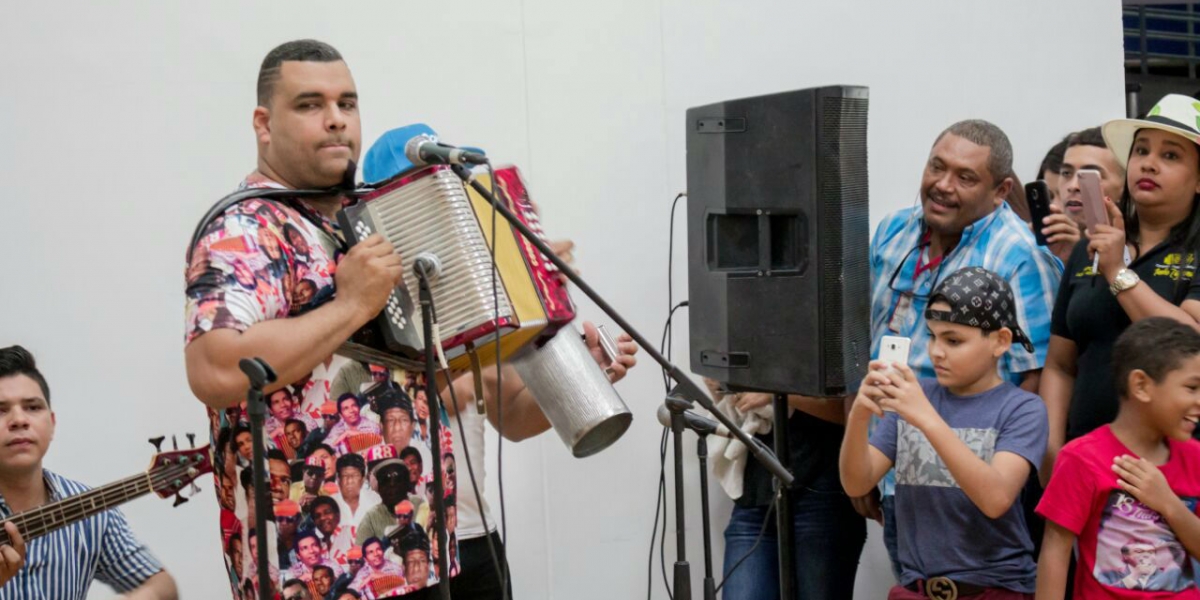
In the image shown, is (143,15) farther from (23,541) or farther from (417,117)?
(23,541)

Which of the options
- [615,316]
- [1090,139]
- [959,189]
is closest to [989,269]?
[959,189]

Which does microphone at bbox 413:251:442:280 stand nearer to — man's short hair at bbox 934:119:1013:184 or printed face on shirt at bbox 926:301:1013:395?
printed face on shirt at bbox 926:301:1013:395

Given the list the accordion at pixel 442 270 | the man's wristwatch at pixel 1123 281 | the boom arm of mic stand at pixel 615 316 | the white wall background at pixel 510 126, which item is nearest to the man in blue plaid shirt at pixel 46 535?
the white wall background at pixel 510 126

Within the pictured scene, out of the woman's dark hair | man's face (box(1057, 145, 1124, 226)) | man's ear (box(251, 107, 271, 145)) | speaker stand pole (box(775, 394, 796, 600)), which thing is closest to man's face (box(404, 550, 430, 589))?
man's ear (box(251, 107, 271, 145))

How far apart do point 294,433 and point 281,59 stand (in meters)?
0.69

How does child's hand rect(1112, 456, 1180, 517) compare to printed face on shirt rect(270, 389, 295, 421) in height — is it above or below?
below

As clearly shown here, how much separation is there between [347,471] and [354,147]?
59 centimetres

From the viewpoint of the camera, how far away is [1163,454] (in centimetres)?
309

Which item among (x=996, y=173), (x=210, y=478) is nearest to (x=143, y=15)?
(x=210, y=478)

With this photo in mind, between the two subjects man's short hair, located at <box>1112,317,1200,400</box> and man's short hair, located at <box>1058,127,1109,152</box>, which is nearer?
man's short hair, located at <box>1112,317,1200,400</box>

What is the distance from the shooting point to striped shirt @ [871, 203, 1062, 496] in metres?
3.47

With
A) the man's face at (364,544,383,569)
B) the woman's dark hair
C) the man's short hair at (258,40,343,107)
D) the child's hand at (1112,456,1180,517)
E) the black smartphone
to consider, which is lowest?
the child's hand at (1112,456,1180,517)

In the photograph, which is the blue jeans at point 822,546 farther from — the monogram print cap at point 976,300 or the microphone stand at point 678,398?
the microphone stand at point 678,398

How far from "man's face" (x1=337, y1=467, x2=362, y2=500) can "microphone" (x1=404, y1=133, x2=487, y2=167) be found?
539 millimetres
